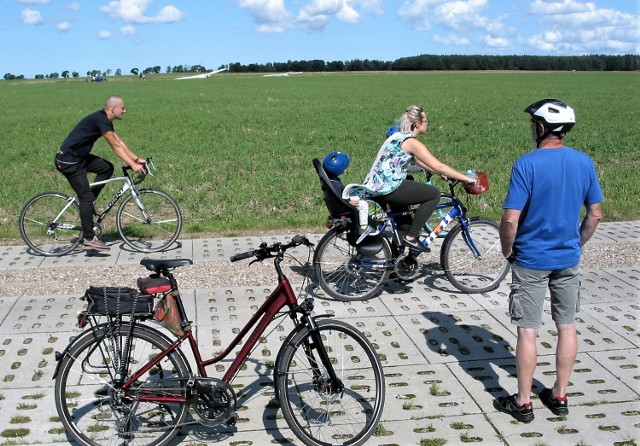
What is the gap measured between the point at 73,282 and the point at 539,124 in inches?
215

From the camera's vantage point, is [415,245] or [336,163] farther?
[415,245]

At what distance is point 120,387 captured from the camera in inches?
162

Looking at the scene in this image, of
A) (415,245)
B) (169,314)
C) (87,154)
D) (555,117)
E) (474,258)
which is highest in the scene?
(555,117)

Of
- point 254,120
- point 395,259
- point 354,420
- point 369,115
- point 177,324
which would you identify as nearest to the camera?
point 177,324

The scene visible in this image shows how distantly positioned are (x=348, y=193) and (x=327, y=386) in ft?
9.40

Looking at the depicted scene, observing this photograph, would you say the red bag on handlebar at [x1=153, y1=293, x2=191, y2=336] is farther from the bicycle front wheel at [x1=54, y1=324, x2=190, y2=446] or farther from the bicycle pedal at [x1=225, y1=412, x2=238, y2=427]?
the bicycle pedal at [x1=225, y1=412, x2=238, y2=427]

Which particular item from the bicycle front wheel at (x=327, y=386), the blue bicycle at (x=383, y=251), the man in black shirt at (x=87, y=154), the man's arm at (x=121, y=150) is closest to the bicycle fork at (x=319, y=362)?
the bicycle front wheel at (x=327, y=386)

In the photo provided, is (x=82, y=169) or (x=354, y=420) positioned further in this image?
(x=82, y=169)

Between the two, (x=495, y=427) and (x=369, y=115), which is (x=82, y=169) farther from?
(x=369, y=115)

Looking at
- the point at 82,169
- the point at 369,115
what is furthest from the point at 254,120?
the point at 82,169

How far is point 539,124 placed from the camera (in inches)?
170

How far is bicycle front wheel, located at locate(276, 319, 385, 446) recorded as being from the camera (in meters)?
4.12

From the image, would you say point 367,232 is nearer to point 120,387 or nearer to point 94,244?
point 120,387

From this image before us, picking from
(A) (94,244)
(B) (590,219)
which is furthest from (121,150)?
(B) (590,219)
